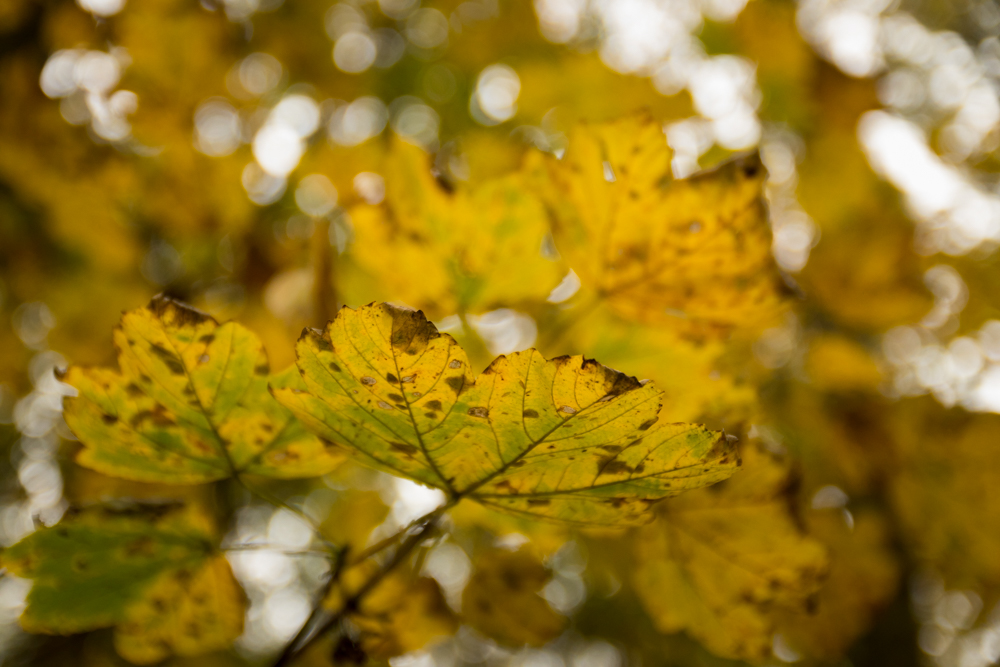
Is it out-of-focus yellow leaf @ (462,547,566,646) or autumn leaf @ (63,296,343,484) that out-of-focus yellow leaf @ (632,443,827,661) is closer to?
out-of-focus yellow leaf @ (462,547,566,646)

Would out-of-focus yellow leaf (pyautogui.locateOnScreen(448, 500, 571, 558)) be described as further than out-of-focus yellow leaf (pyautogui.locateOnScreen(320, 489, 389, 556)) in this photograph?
No

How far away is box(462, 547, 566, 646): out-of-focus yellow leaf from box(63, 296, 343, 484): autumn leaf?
32 cm

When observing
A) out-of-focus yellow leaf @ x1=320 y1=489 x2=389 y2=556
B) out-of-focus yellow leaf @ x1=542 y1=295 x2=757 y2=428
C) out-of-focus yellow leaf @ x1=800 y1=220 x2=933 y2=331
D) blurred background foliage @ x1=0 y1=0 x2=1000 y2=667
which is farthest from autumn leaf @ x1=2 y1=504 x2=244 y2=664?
out-of-focus yellow leaf @ x1=800 y1=220 x2=933 y2=331

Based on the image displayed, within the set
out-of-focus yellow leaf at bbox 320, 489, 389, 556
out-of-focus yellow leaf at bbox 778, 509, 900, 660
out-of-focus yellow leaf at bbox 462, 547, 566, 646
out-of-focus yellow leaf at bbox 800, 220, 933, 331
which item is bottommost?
out-of-focus yellow leaf at bbox 320, 489, 389, 556

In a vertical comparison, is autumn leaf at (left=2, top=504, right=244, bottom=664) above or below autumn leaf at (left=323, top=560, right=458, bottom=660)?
above

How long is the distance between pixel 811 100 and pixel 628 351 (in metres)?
1.50

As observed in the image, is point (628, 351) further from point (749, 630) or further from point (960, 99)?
point (960, 99)

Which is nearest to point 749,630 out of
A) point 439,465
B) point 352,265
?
point 439,465

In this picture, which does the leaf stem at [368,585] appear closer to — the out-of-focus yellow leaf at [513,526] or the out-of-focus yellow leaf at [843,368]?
the out-of-focus yellow leaf at [513,526]

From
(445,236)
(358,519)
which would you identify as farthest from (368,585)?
(358,519)

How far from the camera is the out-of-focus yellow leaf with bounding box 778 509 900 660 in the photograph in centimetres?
102

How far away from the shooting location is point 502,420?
0.41m

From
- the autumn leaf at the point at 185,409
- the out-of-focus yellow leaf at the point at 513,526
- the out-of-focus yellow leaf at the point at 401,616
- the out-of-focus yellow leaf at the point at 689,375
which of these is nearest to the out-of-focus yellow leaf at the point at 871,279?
the out-of-focus yellow leaf at the point at 689,375

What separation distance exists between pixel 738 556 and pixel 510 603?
28 centimetres
